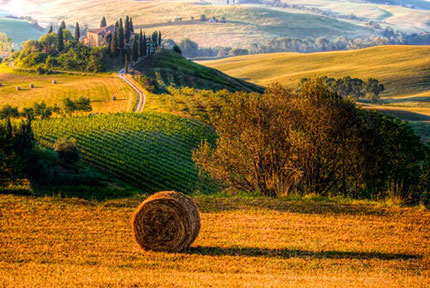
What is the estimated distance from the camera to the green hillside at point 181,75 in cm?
13562

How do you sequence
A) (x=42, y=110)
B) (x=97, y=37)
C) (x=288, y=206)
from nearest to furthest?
(x=288, y=206) < (x=42, y=110) < (x=97, y=37)

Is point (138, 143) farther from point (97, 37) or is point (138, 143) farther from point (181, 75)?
point (97, 37)

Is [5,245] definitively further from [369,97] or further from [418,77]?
[418,77]

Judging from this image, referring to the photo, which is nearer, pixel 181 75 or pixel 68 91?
pixel 68 91

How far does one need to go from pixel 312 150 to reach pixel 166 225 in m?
15.8

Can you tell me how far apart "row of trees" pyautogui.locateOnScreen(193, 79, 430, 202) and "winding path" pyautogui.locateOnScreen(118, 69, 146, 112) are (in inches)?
2273

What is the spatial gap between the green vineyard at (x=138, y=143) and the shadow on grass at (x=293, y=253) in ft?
90.2

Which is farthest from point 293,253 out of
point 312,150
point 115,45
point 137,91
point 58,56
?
point 58,56

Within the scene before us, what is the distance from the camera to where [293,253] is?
1942cm

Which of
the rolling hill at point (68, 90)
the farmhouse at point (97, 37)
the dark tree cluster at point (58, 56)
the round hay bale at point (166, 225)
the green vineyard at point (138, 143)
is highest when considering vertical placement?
the farmhouse at point (97, 37)

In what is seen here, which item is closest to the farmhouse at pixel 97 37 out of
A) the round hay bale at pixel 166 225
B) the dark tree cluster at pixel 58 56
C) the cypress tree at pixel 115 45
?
the dark tree cluster at pixel 58 56

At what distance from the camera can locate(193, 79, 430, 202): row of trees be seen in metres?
32.9

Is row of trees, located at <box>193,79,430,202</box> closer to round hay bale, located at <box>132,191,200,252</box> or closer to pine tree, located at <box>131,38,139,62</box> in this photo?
round hay bale, located at <box>132,191,200,252</box>

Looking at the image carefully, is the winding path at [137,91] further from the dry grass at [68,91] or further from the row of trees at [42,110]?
the row of trees at [42,110]
